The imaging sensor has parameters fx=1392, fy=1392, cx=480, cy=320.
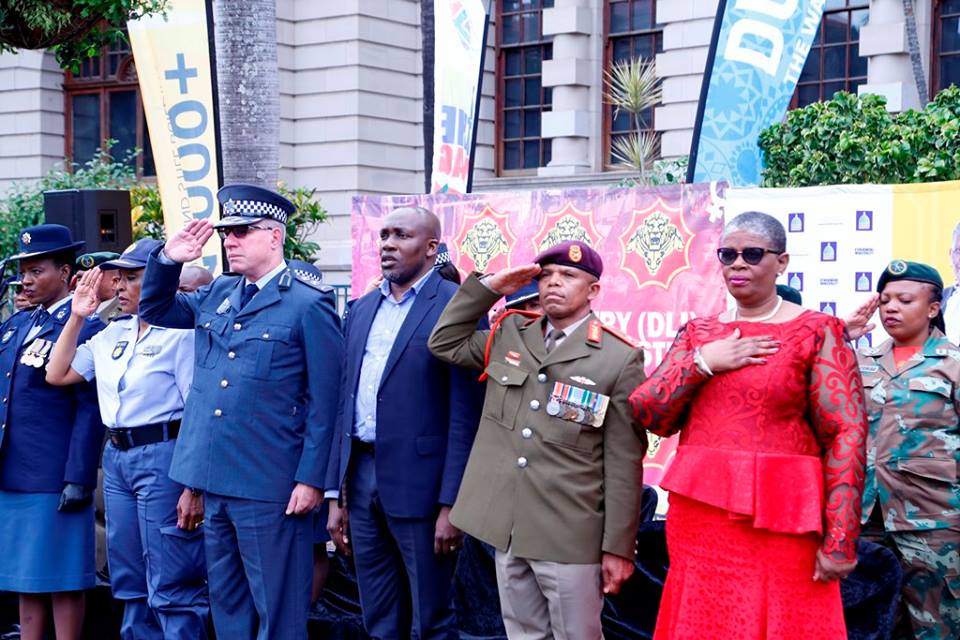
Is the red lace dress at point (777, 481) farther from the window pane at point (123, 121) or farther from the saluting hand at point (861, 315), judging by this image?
the window pane at point (123, 121)

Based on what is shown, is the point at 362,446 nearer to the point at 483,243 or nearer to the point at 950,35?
the point at 483,243

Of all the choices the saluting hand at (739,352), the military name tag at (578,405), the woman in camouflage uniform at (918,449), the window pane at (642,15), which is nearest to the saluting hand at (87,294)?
the military name tag at (578,405)

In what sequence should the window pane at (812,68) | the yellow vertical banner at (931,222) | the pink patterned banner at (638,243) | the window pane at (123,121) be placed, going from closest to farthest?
the yellow vertical banner at (931,222) → the pink patterned banner at (638,243) → the window pane at (812,68) → the window pane at (123,121)

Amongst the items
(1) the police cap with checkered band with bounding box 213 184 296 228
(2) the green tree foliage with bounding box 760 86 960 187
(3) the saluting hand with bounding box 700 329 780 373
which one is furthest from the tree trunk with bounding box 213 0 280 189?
(3) the saluting hand with bounding box 700 329 780 373

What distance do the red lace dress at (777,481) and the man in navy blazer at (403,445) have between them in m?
1.23

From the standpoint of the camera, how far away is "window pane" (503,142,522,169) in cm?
2275

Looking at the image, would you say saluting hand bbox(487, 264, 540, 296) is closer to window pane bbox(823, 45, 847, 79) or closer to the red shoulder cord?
the red shoulder cord

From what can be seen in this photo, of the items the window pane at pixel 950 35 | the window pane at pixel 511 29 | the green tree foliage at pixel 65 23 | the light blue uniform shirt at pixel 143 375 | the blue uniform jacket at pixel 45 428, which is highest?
the window pane at pixel 511 29

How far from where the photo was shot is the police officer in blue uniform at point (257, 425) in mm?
5961

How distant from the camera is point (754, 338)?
4.77m

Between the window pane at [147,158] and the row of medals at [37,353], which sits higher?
the window pane at [147,158]

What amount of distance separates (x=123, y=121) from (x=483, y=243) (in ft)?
54.2

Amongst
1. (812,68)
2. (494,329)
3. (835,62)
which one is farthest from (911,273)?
(812,68)

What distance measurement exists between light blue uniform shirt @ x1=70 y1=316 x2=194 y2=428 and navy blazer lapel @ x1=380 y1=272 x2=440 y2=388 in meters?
1.13
